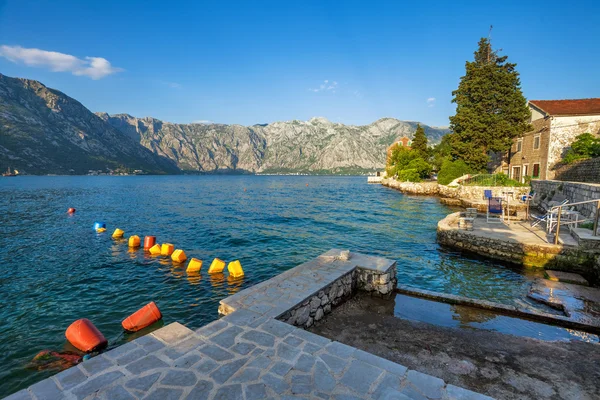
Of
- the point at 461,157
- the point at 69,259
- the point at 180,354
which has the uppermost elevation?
the point at 461,157

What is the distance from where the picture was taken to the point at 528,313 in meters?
7.48

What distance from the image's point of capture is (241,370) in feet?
13.0

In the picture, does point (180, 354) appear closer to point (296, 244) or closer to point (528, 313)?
point (528, 313)

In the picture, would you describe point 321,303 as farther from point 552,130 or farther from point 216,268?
point 552,130

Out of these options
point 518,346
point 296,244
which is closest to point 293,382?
point 518,346

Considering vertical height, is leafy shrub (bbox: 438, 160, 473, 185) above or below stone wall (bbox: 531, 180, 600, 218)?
above

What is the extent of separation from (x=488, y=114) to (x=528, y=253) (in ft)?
119

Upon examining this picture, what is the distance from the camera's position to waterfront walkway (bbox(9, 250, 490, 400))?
353 centimetres

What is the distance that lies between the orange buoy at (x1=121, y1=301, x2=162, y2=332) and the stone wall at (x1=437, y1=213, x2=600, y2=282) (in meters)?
14.6

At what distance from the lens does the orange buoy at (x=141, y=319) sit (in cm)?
785

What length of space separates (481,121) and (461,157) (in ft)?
18.8

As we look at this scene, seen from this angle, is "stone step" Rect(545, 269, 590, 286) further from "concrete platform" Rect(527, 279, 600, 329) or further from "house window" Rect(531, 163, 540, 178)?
"house window" Rect(531, 163, 540, 178)

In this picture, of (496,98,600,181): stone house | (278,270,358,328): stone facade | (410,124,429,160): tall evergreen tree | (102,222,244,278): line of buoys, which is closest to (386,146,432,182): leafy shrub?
(410,124,429,160): tall evergreen tree

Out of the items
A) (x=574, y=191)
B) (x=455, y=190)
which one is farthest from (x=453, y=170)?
(x=574, y=191)
